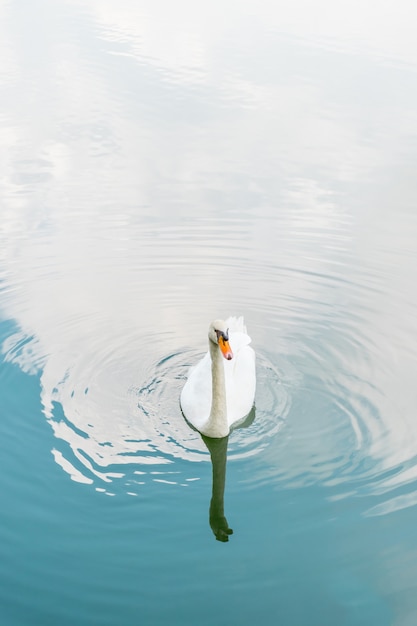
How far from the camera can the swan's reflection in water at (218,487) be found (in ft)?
25.1

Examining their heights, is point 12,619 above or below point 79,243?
below

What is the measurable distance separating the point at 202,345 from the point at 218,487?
8.94ft

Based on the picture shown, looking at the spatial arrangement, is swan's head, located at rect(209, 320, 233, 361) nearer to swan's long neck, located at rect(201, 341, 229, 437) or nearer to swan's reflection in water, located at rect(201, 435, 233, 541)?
swan's long neck, located at rect(201, 341, 229, 437)

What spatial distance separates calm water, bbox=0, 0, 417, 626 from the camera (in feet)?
23.6

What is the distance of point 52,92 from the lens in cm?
2127

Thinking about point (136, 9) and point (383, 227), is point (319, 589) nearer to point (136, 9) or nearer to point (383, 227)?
point (383, 227)

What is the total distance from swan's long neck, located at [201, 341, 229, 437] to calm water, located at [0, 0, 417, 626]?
0.17m

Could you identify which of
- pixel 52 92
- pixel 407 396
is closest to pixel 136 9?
pixel 52 92

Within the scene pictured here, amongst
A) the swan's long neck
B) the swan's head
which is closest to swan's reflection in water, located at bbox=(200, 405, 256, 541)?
the swan's long neck

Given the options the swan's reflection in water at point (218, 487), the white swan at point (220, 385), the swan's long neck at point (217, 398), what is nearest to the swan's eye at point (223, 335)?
the white swan at point (220, 385)

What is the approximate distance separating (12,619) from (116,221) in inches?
325

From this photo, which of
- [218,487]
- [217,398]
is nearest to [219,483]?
[218,487]

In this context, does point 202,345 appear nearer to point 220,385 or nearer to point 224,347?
point 220,385

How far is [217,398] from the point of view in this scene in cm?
871
